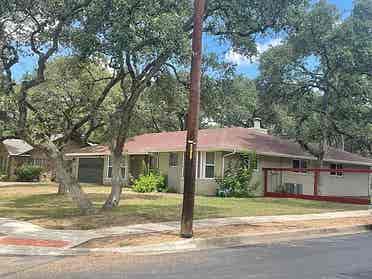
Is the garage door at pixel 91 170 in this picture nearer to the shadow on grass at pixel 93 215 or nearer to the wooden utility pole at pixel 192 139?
the shadow on grass at pixel 93 215

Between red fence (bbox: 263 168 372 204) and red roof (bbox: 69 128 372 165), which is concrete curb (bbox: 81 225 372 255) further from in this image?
red roof (bbox: 69 128 372 165)

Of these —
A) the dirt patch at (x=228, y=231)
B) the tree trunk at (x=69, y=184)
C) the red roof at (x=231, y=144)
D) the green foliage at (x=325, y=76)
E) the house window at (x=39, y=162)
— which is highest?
the green foliage at (x=325, y=76)

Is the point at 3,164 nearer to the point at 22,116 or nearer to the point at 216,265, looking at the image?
the point at 22,116

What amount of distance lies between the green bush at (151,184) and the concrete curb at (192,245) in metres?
16.1

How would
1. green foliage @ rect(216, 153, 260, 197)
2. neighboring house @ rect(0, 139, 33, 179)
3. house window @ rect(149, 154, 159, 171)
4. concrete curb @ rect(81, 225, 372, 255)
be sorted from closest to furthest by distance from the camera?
concrete curb @ rect(81, 225, 372, 255), green foliage @ rect(216, 153, 260, 197), house window @ rect(149, 154, 159, 171), neighboring house @ rect(0, 139, 33, 179)

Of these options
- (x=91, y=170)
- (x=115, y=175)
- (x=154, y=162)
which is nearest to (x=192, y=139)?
(x=115, y=175)

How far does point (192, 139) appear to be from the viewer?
12344mm

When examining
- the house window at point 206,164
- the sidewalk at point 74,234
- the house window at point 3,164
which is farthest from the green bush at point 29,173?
the sidewalk at point 74,234

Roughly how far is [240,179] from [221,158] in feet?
6.10

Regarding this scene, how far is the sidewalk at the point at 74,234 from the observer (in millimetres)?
10922

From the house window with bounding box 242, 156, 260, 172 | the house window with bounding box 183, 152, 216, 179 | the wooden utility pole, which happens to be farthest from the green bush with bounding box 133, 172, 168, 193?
the wooden utility pole

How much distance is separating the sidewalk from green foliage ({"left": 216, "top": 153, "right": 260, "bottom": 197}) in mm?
9956

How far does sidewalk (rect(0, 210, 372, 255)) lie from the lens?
10922mm

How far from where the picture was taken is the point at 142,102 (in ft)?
113
